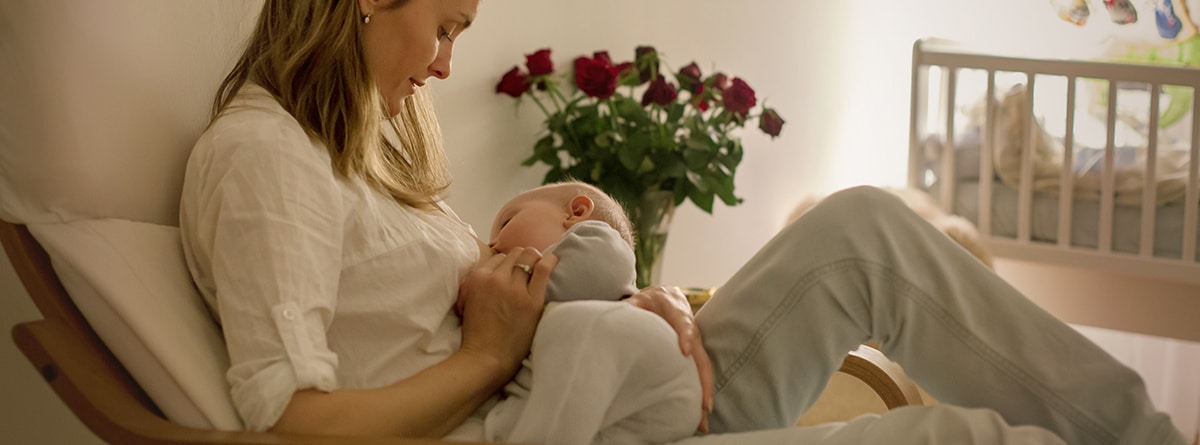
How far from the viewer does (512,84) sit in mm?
2477

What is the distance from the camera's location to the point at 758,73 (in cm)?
376

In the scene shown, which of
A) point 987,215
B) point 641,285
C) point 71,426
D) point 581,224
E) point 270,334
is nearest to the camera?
→ point 270,334

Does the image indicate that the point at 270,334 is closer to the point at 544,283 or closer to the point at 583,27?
the point at 544,283

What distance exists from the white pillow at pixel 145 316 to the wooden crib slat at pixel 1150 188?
276cm

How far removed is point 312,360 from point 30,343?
0.84 ft

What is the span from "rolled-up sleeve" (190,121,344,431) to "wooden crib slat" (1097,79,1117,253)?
269 centimetres

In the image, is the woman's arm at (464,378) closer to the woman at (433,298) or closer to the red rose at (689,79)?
the woman at (433,298)

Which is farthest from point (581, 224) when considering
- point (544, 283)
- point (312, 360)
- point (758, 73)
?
point (758, 73)

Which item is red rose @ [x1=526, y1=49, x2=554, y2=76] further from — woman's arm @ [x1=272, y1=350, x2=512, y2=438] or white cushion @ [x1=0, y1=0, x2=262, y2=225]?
woman's arm @ [x1=272, y1=350, x2=512, y2=438]

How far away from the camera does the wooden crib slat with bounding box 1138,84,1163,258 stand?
3223 mm

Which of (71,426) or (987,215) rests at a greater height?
(71,426)

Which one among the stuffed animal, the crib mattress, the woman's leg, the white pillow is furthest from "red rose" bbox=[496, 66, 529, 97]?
the crib mattress

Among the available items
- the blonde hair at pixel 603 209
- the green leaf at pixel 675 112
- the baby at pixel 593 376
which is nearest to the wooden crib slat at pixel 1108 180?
the green leaf at pixel 675 112

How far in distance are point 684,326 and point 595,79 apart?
1260mm
